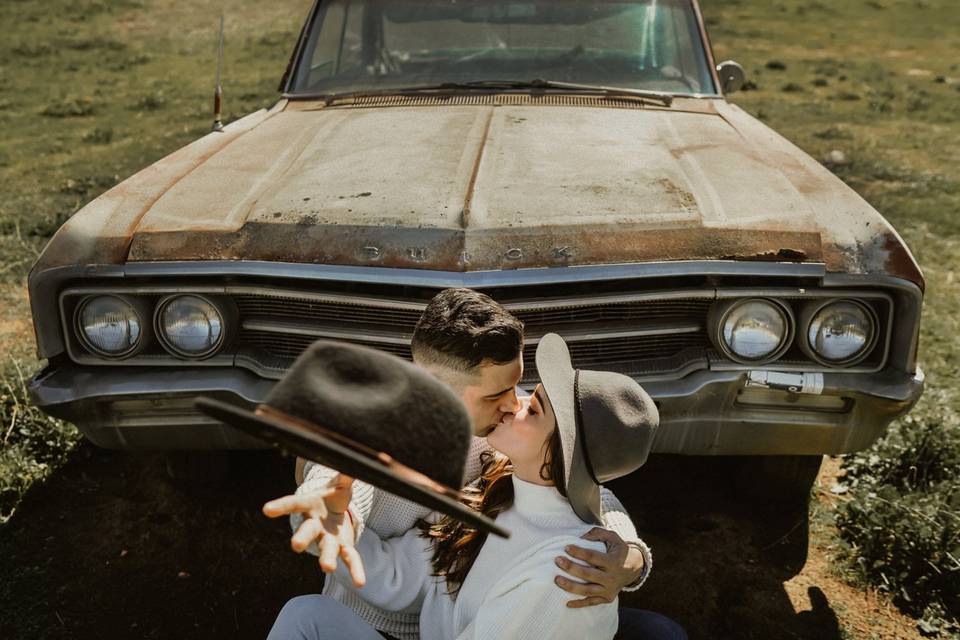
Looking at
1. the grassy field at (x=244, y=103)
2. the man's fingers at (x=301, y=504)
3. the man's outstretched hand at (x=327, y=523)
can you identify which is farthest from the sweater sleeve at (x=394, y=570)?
the grassy field at (x=244, y=103)

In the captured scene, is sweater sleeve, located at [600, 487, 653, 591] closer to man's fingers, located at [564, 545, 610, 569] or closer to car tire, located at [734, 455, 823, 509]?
man's fingers, located at [564, 545, 610, 569]

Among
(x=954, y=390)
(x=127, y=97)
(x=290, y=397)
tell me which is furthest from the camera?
(x=127, y=97)

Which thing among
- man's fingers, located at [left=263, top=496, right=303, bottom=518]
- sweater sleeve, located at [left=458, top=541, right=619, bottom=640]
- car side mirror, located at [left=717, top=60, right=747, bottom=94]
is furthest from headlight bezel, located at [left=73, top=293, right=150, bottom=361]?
car side mirror, located at [left=717, top=60, right=747, bottom=94]

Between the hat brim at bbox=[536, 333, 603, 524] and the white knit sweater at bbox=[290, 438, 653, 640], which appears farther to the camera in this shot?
the white knit sweater at bbox=[290, 438, 653, 640]

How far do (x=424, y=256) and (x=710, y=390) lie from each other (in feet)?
2.98

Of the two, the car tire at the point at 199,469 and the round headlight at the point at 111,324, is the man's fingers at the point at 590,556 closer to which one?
the round headlight at the point at 111,324

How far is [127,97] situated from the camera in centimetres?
1148

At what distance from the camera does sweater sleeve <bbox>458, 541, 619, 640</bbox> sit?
1570 mm

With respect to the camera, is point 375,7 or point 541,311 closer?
point 541,311

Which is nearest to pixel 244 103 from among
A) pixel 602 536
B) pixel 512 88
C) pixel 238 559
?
pixel 512 88

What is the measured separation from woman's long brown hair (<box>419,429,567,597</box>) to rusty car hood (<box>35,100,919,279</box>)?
2.34 feet

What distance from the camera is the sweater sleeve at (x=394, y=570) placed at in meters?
1.88

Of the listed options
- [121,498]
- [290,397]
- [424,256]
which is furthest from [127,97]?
[290,397]

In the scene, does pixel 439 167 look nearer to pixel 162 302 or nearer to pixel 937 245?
pixel 162 302
